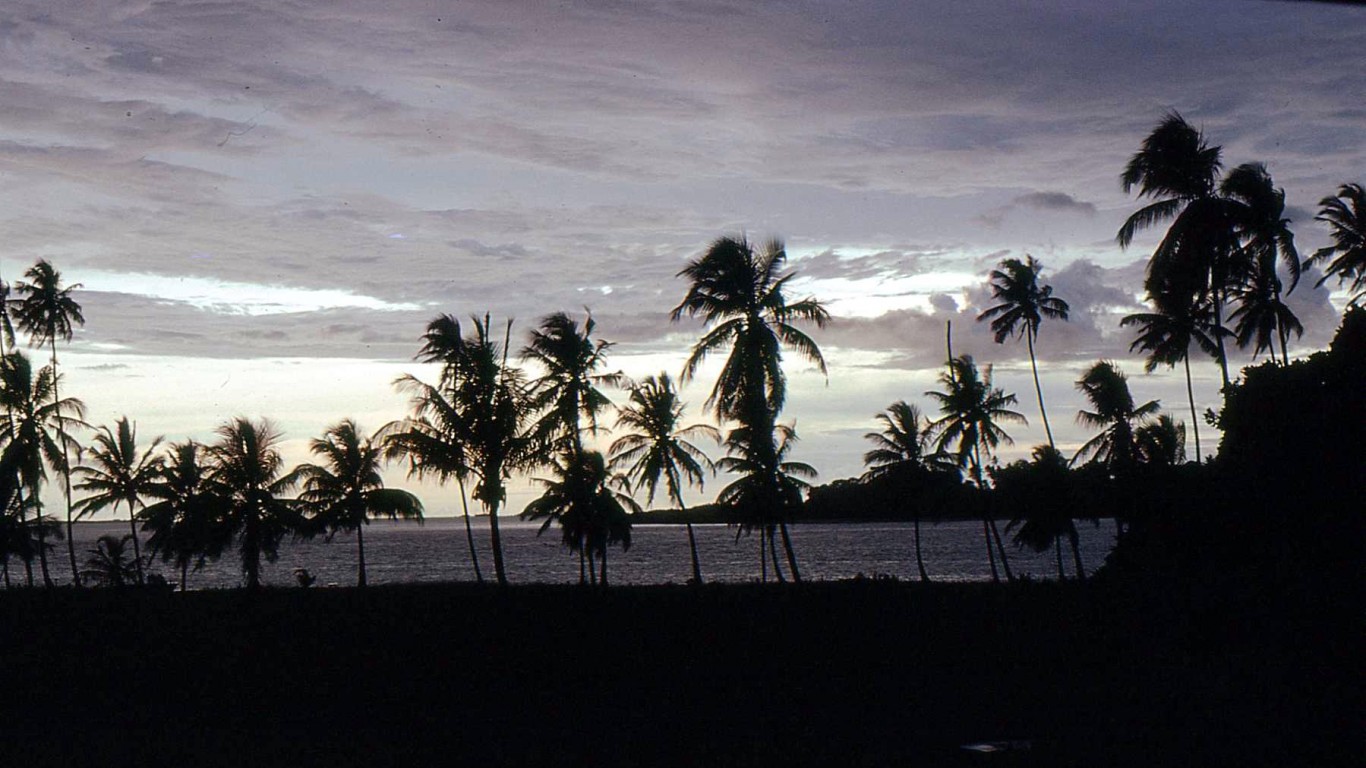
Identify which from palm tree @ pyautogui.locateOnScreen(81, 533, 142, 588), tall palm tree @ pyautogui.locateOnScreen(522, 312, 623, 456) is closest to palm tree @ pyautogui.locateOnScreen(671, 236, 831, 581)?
tall palm tree @ pyautogui.locateOnScreen(522, 312, 623, 456)

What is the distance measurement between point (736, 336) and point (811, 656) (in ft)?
35.4

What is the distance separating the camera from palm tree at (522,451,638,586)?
38.3 metres

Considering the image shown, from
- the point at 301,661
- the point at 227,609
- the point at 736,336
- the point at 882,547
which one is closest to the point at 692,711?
the point at 301,661

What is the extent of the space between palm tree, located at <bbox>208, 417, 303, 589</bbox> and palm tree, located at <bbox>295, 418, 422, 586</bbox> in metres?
2.91

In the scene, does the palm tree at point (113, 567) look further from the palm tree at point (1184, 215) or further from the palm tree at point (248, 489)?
the palm tree at point (1184, 215)

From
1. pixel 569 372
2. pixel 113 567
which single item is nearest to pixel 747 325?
pixel 569 372

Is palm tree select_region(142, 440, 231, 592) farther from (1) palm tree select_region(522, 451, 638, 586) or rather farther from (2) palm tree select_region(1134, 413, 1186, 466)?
(2) palm tree select_region(1134, 413, 1186, 466)

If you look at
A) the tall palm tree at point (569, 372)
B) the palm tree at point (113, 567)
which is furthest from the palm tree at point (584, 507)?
the palm tree at point (113, 567)

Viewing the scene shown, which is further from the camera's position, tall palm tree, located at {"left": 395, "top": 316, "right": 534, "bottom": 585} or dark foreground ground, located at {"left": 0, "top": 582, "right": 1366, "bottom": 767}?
tall palm tree, located at {"left": 395, "top": 316, "right": 534, "bottom": 585}

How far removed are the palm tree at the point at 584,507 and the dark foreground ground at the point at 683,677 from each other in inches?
234

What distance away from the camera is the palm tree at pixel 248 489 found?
39594mm

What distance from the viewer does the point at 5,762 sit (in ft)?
49.2

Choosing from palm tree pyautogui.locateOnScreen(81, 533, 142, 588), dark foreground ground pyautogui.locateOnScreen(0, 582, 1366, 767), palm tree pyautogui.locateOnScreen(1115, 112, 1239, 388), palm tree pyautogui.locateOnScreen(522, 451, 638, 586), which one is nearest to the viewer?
dark foreground ground pyautogui.locateOnScreen(0, 582, 1366, 767)

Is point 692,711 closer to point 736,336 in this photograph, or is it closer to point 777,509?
point 736,336
